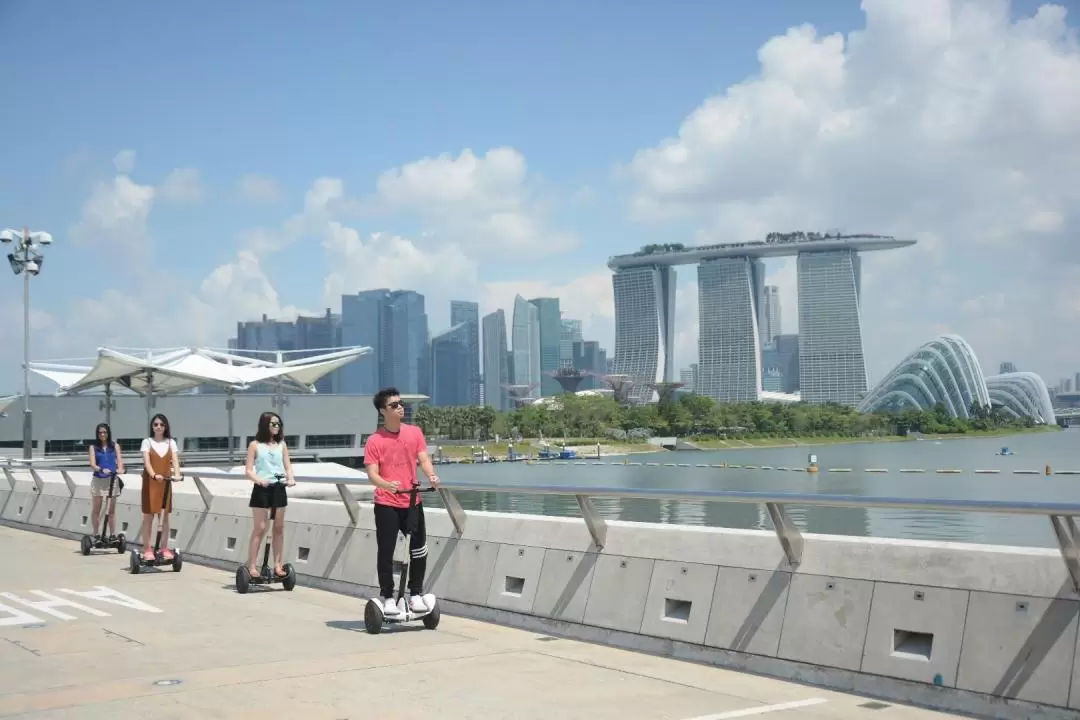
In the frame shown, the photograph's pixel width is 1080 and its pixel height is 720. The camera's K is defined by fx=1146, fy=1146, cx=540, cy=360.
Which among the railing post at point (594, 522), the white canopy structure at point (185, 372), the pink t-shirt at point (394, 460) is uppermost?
the white canopy structure at point (185, 372)

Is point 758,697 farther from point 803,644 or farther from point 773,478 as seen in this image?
point 773,478

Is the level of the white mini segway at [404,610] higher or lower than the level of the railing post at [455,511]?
lower

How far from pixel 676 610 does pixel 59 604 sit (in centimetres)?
781

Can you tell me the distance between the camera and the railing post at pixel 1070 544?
7312 mm

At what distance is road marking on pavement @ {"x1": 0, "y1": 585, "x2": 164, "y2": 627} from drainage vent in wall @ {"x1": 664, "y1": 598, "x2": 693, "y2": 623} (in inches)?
248

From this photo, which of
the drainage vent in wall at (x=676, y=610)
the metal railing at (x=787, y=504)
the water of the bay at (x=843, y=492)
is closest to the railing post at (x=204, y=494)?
the water of the bay at (x=843, y=492)

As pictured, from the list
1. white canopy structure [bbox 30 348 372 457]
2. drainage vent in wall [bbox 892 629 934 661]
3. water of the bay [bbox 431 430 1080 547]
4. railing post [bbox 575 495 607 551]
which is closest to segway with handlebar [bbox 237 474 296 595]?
water of the bay [bbox 431 430 1080 547]

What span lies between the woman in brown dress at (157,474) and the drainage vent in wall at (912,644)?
39.2 ft

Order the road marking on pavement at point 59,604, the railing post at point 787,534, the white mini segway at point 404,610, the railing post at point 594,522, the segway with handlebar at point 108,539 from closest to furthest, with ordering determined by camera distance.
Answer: the railing post at point 787,534
the railing post at point 594,522
the white mini segway at point 404,610
the road marking on pavement at point 59,604
the segway with handlebar at point 108,539

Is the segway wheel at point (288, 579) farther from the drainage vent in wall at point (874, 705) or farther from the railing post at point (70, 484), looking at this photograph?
the railing post at point (70, 484)

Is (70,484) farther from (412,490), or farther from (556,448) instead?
(556,448)

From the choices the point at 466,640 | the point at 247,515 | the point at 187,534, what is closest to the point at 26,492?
the point at 187,534

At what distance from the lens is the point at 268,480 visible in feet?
47.6

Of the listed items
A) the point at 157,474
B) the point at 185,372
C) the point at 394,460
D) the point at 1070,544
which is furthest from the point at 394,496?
A: the point at 185,372
